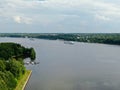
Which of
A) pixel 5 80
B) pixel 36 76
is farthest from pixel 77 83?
pixel 5 80

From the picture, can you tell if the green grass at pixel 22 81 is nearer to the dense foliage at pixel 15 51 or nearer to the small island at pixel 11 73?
the small island at pixel 11 73

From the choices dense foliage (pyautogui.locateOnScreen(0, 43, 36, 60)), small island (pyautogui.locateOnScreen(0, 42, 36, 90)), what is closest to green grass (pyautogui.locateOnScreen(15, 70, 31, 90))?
small island (pyautogui.locateOnScreen(0, 42, 36, 90))

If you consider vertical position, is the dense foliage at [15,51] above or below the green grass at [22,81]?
above

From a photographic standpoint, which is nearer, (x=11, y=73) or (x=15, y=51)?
(x=11, y=73)

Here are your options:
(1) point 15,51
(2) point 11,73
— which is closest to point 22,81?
(2) point 11,73

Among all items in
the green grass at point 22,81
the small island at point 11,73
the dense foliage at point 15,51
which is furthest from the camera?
the dense foliage at point 15,51

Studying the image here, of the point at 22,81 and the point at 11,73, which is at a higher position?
the point at 11,73

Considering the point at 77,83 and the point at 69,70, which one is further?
the point at 69,70

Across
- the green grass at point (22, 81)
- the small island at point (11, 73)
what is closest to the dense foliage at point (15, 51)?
the small island at point (11, 73)

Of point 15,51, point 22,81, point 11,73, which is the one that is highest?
point 11,73

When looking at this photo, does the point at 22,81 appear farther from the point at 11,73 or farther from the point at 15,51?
the point at 15,51

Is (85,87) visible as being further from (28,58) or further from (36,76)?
(28,58)
